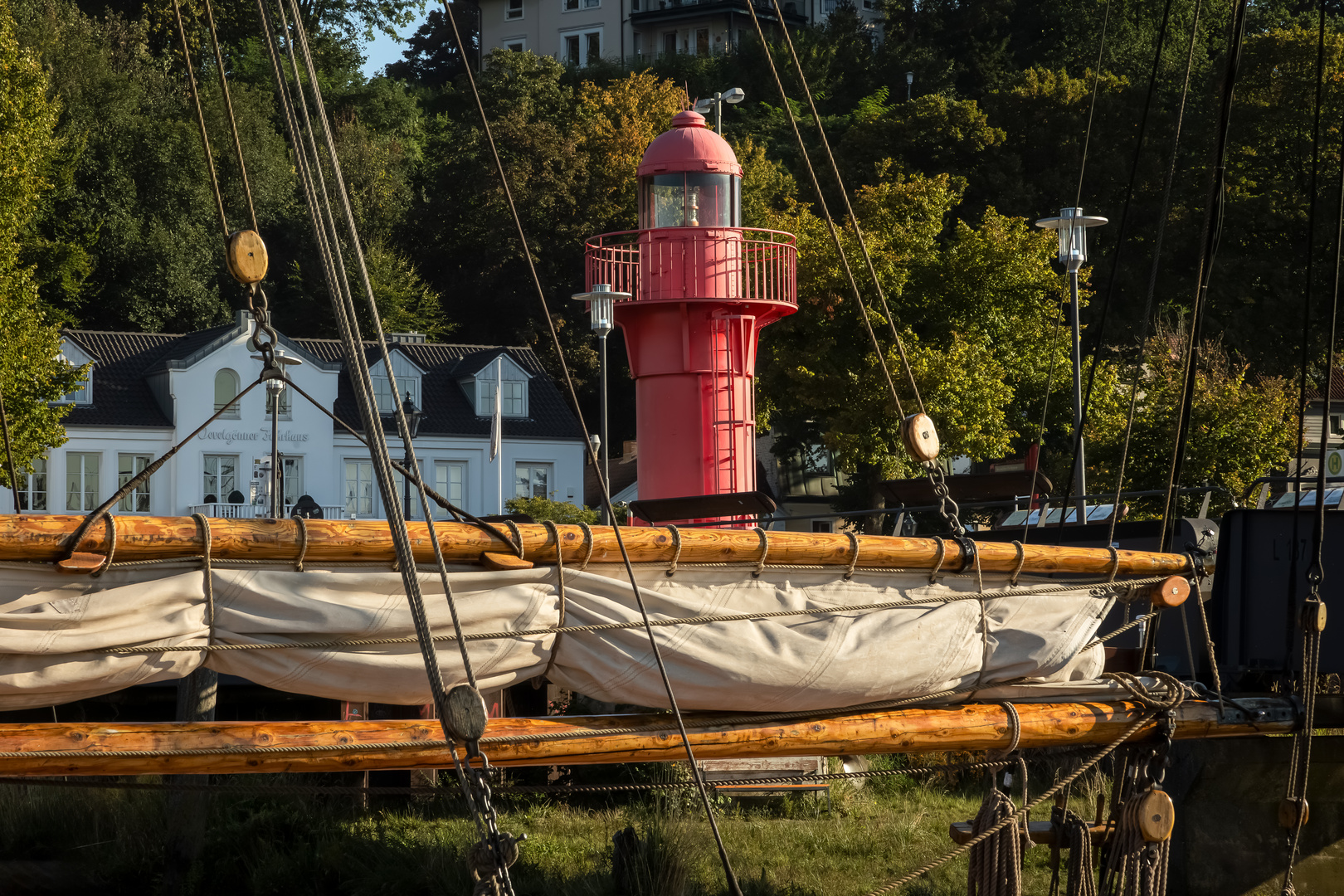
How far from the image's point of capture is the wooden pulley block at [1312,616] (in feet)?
22.0

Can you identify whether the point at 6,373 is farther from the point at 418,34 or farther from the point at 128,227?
the point at 418,34

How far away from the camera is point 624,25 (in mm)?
72000

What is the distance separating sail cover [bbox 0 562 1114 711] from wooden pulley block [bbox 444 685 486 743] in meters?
0.68

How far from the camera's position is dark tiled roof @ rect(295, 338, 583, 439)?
142 ft

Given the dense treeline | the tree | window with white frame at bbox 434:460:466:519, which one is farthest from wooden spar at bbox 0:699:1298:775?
window with white frame at bbox 434:460:466:519

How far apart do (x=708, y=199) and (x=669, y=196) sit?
0.45 meters

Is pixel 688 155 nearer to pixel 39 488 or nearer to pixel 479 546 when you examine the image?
pixel 479 546

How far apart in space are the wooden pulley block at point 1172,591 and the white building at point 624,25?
64.8 meters

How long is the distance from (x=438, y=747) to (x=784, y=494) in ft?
130

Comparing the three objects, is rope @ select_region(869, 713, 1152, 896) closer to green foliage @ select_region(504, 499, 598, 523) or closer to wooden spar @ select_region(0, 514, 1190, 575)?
wooden spar @ select_region(0, 514, 1190, 575)

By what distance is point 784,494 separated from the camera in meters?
44.3

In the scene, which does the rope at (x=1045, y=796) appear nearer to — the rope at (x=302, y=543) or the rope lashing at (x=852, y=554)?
the rope lashing at (x=852, y=554)

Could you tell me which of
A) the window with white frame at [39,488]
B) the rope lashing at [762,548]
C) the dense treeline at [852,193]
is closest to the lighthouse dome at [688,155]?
the dense treeline at [852,193]

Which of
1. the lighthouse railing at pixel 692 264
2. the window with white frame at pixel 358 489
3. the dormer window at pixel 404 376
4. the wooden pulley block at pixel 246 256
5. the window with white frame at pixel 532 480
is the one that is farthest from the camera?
the window with white frame at pixel 532 480
